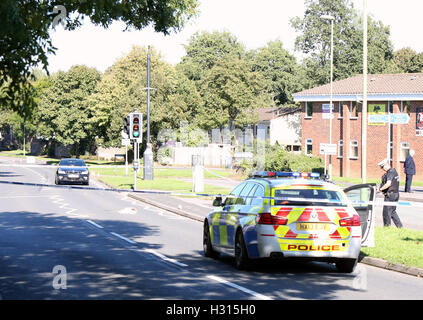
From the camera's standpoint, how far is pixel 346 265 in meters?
12.3

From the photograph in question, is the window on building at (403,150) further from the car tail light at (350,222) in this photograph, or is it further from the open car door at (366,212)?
the car tail light at (350,222)

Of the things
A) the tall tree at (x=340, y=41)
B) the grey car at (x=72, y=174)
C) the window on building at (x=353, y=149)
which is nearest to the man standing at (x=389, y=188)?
the grey car at (x=72, y=174)

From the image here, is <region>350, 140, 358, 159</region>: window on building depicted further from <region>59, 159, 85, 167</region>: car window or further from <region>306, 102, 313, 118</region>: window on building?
<region>59, 159, 85, 167</region>: car window

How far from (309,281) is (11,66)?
5457 mm

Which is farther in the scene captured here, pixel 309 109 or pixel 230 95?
pixel 230 95

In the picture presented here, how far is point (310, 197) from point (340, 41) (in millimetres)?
73903

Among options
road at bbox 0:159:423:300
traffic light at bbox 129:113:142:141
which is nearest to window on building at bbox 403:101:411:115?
traffic light at bbox 129:113:142:141

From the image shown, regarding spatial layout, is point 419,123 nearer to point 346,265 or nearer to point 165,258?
point 165,258

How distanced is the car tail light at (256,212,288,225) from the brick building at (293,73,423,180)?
46075 millimetres

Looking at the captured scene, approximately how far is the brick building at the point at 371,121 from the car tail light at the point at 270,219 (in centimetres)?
4608

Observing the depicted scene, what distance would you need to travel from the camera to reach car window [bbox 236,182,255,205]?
13073 mm

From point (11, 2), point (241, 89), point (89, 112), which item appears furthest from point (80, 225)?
point (89, 112)

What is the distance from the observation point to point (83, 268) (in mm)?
12430

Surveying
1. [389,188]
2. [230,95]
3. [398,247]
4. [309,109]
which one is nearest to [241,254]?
[398,247]
